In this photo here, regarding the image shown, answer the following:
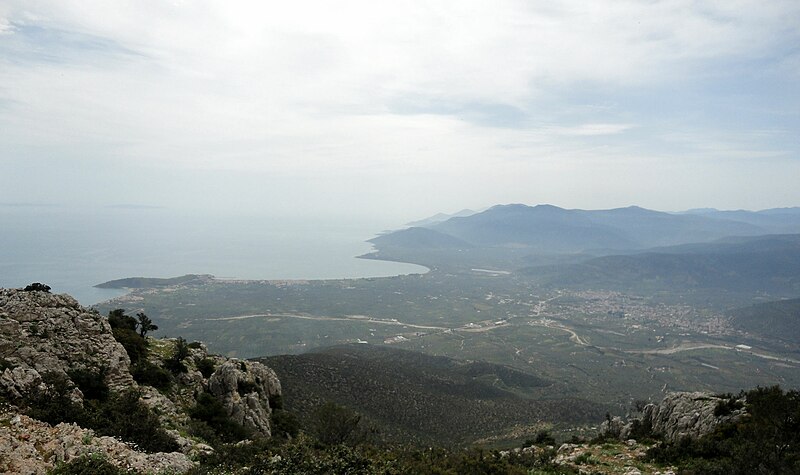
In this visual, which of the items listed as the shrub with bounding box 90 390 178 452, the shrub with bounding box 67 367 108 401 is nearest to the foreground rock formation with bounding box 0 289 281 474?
the shrub with bounding box 67 367 108 401

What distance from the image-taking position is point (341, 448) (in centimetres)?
1403

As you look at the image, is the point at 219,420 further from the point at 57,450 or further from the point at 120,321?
the point at 120,321

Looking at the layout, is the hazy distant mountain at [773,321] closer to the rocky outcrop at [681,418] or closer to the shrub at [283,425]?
the rocky outcrop at [681,418]

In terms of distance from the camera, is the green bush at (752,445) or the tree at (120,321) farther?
the tree at (120,321)

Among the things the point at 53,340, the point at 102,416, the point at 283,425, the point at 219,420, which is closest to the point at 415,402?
the point at 283,425

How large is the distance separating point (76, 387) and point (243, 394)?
11.0 m

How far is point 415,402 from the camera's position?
49.4 metres

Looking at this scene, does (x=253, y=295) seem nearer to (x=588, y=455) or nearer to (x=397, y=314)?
(x=397, y=314)

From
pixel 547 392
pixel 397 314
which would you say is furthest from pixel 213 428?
pixel 397 314

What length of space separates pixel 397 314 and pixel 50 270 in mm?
156757

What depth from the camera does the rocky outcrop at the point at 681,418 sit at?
19.5m

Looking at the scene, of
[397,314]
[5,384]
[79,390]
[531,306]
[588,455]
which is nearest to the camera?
[5,384]

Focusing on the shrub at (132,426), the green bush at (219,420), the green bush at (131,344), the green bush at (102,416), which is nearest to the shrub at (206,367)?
the green bush at (131,344)

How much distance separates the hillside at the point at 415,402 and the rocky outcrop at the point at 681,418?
1709 cm
